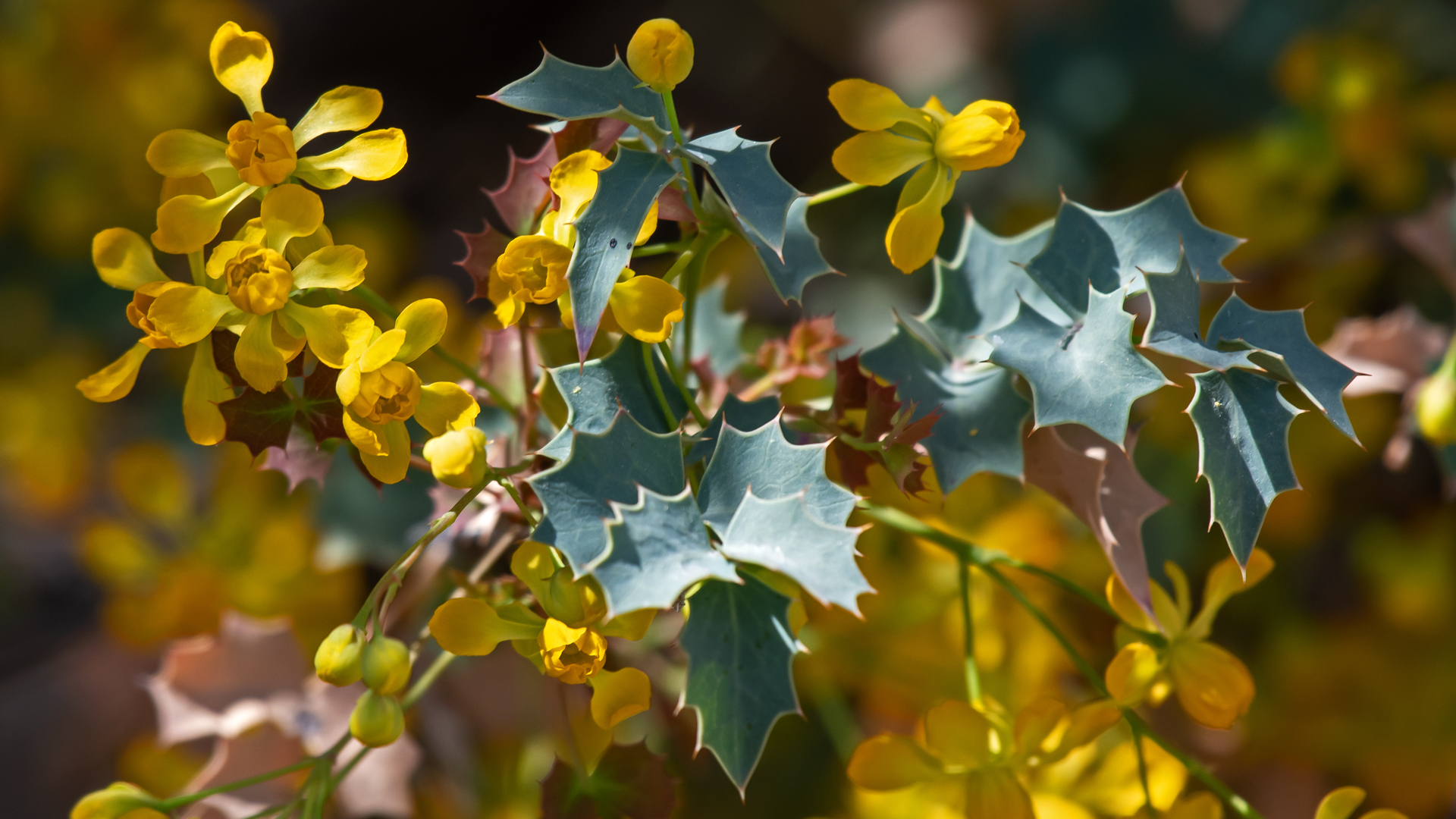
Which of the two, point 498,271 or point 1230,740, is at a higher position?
point 498,271

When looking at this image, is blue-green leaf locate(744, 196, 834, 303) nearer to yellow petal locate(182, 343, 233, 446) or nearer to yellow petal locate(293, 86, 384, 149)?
yellow petal locate(293, 86, 384, 149)

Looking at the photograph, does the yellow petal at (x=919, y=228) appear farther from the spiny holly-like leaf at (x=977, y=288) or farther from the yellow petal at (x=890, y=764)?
the yellow petal at (x=890, y=764)

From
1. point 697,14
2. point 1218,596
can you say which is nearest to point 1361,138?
point 1218,596

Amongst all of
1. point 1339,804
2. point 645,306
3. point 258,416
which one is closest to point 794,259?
point 645,306

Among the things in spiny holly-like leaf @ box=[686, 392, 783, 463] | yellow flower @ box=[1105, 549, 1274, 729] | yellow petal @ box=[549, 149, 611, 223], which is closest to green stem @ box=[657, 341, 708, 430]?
spiny holly-like leaf @ box=[686, 392, 783, 463]

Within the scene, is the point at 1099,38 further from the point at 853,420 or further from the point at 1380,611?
the point at 853,420

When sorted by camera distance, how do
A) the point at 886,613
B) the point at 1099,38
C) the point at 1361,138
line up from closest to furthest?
1. the point at 886,613
2. the point at 1361,138
3. the point at 1099,38

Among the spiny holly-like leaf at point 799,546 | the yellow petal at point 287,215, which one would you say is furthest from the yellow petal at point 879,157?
the yellow petal at point 287,215
